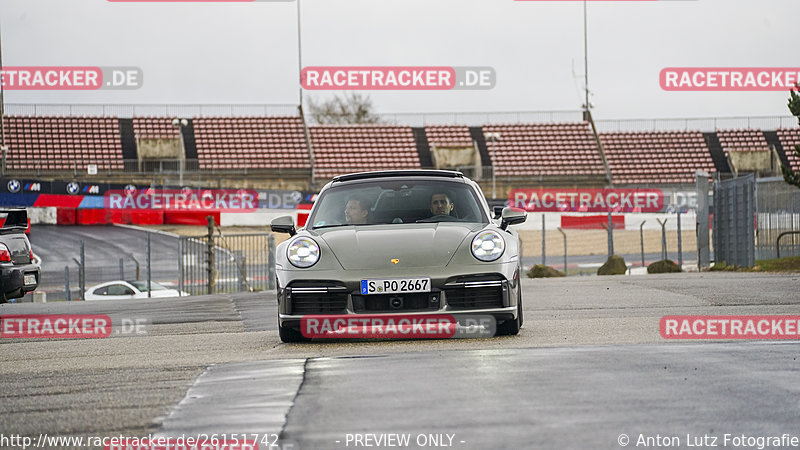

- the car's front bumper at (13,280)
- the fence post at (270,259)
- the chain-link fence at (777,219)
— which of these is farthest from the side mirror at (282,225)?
the chain-link fence at (777,219)

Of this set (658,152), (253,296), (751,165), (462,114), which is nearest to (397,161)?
(462,114)

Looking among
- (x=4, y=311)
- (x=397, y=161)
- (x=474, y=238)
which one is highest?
(x=397, y=161)

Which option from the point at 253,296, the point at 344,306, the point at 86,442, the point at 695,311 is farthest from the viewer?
the point at 253,296

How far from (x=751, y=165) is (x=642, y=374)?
51667 mm

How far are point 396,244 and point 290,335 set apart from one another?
1.13m

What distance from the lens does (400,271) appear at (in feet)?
25.0

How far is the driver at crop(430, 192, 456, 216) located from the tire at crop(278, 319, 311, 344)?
1.52 meters

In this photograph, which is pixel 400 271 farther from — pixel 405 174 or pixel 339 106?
pixel 339 106

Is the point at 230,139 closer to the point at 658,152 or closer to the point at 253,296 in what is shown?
the point at 658,152

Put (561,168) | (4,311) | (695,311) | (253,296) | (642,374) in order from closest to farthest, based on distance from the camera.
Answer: (642,374), (695,311), (4,311), (253,296), (561,168)

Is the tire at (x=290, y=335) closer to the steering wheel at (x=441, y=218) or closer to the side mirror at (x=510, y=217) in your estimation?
the steering wheel at (x=441, y=218)

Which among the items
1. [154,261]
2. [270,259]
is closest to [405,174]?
[270,259]

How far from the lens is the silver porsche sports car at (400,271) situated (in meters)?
7.62

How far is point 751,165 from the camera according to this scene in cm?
5419
